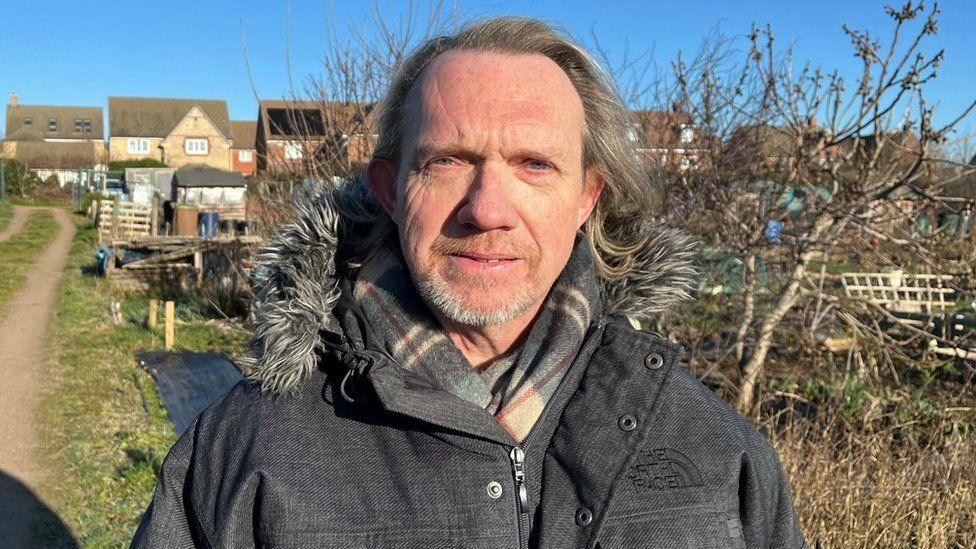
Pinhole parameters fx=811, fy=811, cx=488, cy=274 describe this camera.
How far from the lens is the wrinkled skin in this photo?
1.61m

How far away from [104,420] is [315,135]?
10.5ft

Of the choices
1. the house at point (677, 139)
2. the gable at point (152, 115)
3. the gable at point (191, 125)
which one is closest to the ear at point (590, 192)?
the house at point (677, 139)

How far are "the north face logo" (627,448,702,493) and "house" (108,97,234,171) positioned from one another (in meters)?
65.4

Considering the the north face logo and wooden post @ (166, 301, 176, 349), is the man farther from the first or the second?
wooden post @ (166, 301, 176, 349)

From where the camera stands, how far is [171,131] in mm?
65062

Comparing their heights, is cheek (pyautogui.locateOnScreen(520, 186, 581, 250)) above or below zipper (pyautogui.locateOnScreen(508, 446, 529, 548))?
above

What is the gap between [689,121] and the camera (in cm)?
692

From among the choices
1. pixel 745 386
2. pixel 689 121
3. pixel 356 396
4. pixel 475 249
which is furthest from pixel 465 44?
pixel 689 121

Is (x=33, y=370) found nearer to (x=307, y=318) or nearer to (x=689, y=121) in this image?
(x=689, y=121)

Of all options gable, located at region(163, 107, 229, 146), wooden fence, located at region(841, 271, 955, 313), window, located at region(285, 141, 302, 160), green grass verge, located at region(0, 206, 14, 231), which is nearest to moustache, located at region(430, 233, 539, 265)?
wooden fence, located at region(841, 271, 955, 313)

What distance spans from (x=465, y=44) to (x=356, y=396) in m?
0.78

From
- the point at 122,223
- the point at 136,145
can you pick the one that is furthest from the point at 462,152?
the point at 136,145

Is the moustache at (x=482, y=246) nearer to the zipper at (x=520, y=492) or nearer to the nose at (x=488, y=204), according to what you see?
the nose at (x=488, y=204)

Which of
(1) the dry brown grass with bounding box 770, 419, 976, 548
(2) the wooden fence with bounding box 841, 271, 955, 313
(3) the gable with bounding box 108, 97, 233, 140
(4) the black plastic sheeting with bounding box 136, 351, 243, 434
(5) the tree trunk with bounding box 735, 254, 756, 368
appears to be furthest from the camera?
(3) the gable with bounding box 108, 97, 233, 140
